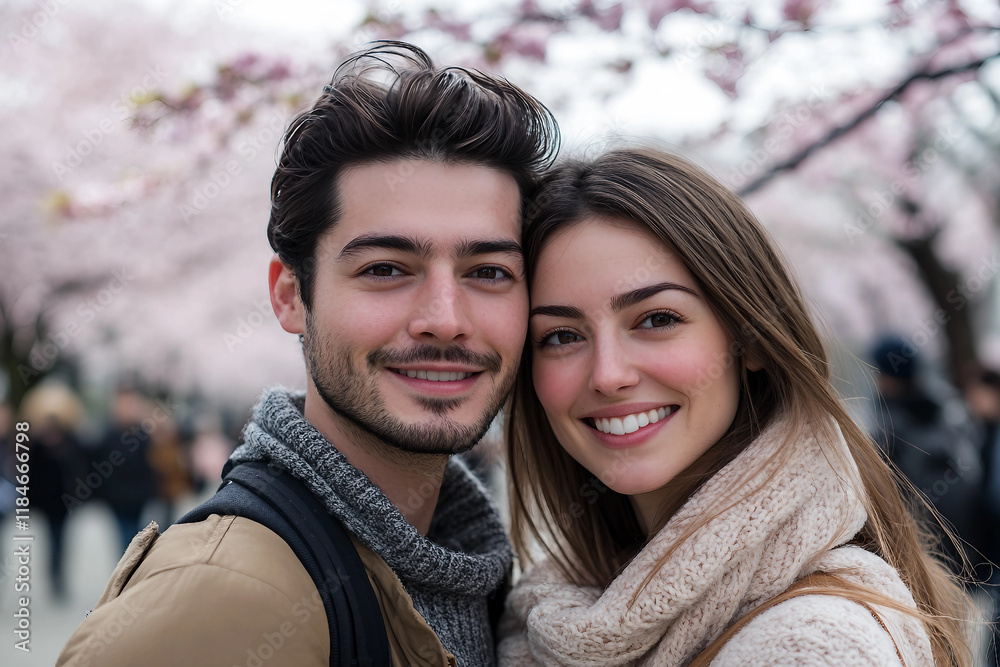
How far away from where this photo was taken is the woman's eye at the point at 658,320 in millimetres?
2065

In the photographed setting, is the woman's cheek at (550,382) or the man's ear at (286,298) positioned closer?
the woman's cheek at (550,382)

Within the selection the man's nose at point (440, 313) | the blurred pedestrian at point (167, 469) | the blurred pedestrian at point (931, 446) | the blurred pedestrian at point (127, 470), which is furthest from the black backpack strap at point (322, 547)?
the blurred pedestrian at point (167, 469)

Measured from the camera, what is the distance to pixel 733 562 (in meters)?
1.83

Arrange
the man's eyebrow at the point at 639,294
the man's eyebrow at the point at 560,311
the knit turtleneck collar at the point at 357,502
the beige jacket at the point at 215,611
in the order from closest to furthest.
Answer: the beige jacket at the point at 215,611 → the knit turtleneck collar at the point at 357,502 → the man's eyebrow at the point at 639,294 → the man's eyebrow at the point at 560,311

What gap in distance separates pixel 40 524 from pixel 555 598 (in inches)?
296

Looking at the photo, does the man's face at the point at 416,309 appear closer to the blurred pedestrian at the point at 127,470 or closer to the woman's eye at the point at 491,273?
the woman's eye at the point at 491,273

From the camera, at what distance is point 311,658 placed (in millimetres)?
1587

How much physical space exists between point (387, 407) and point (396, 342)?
7.3 inches

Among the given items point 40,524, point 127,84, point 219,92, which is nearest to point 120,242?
point 127,84

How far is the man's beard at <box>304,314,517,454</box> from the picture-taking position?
2.09m

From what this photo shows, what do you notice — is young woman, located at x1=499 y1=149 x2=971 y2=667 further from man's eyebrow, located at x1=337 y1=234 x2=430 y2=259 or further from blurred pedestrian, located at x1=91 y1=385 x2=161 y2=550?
blurred pedestrian, located at x1=91 y1=385 x2=161 y2=550

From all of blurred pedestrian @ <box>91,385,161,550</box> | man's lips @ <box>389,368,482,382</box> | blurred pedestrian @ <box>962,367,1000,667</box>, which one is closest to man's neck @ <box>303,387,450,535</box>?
man's lips @ <box>389,368,482,382</box>

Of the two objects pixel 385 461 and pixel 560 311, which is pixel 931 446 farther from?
pixel 385 461

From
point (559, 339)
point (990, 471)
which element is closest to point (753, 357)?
point (559, 339)
